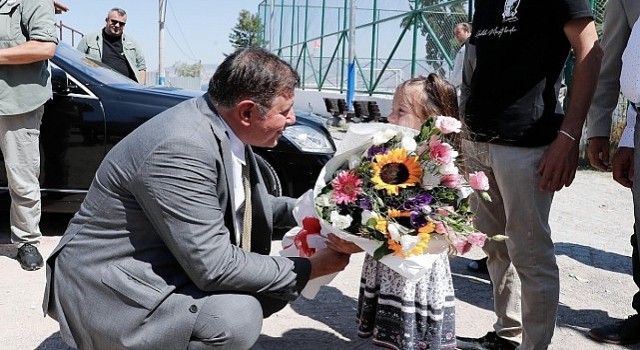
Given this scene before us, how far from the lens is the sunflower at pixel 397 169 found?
234 cm

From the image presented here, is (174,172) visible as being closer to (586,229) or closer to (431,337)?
(431,337)

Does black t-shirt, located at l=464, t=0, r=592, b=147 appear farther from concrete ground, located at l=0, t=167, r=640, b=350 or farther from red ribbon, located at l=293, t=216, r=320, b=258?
concrete ground, located at l=0, t=167, r=640, b=350

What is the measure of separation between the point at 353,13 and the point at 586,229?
1511 cm

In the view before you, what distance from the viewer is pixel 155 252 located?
91.4 inches

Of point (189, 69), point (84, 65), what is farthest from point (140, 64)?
point (189, 69)

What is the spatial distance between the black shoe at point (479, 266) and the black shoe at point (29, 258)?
2.95 metres

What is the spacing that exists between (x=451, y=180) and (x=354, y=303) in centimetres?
190

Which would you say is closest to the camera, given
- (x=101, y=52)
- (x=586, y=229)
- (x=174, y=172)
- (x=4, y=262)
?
(x=174, y=172)

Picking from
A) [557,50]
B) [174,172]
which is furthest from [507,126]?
[174,172]

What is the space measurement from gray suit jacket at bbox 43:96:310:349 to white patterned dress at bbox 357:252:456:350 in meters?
0.59

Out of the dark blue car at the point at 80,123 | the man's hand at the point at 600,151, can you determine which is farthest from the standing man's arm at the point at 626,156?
the dark blue car at the point at 80,123

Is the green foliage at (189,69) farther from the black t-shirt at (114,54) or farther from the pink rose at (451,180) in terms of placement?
the pink rose at (451,180)

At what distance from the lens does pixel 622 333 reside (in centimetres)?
355

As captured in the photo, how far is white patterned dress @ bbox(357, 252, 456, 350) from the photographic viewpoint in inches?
111
